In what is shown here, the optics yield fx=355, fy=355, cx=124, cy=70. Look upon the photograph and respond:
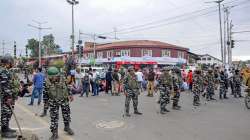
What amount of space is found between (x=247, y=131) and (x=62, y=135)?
4981 mm

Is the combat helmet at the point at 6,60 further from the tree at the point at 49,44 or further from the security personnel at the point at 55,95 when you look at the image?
the tree at the point at 49,44

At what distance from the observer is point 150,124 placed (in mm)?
10664

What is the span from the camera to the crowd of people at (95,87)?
27.4 feet

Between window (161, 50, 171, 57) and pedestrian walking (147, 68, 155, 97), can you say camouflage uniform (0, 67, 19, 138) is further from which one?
window (161, 50, 171, 57)

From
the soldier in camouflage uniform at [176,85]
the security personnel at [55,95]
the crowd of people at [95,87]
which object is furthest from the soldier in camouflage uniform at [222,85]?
the security personnel at [55,95]

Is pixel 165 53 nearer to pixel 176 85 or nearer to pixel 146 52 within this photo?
pixel 146 52

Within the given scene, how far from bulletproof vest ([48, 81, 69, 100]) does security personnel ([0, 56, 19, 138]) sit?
0.85m

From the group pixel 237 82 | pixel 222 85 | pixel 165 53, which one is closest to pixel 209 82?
pixel 222 85

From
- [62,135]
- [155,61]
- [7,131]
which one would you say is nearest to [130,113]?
[62,135]

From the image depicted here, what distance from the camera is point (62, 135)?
8852 mm

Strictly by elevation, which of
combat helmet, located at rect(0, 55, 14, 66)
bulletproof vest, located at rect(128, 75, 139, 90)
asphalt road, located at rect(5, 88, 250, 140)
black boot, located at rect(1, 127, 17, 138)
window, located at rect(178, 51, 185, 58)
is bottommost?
asphalt road, located at rect(5, 88, 250, 140)

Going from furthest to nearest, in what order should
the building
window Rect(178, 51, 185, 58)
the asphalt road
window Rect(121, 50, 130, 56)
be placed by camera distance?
1. window Rect(178, 51, 185, 58)
2. window Rect(121, 50, 130, 56)
3. the building
4. the asphalt road

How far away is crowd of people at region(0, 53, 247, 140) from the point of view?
8359 millimetres

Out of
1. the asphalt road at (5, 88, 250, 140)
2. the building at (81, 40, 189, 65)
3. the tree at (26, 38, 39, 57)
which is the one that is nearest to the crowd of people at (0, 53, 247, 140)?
the asphalt road at (5, 88, 250, 140)
